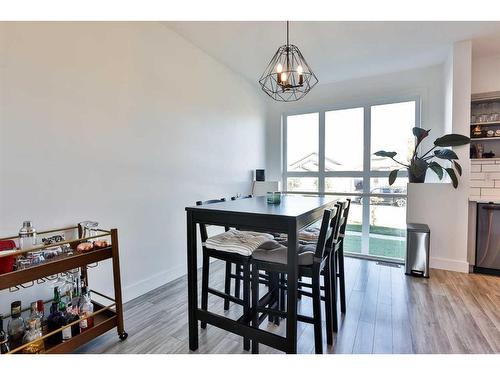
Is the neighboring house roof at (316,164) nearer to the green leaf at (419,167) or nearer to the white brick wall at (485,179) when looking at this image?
the green leaf at (419,167)

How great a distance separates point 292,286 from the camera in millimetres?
Result: 1373

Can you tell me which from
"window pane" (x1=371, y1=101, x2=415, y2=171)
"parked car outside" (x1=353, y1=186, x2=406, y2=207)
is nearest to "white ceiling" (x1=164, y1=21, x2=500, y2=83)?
"window pane" (x1=371, y1=101, x2=415, y2=171)

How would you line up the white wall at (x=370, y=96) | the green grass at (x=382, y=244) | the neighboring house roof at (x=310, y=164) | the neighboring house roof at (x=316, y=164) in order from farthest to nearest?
the neighboring house roof at (x=310, y=164)
the neighboring house roof at (x=316, y=164)
the green grass at (x=382, y=244)
the white wall at (x=370, y=96)

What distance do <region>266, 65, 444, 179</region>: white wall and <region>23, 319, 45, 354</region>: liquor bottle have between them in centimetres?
383

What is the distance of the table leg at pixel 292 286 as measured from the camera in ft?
4.48

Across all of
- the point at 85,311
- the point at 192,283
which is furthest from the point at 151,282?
the point at 192,283

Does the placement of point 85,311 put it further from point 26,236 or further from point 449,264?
point 449,264

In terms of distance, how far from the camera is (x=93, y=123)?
2.03m

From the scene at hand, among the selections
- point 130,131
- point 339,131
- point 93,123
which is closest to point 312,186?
point 339,131

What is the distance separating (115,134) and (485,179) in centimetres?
431

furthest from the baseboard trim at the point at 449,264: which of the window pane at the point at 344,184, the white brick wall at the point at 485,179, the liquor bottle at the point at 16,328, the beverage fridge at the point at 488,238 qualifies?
the liquor bottle at the point at 16,328

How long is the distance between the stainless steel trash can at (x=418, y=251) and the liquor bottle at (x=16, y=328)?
352 cm

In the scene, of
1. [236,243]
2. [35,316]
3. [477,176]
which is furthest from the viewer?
[477,176]
